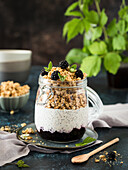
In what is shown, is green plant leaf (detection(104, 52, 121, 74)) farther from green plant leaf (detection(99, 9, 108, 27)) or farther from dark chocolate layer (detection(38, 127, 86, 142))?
dark chocolate layer (detection(38, 127, 86, 142))

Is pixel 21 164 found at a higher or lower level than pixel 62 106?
lower

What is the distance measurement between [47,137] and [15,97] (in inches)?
16.1

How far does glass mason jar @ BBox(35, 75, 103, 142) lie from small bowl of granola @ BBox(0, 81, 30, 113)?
374 mm

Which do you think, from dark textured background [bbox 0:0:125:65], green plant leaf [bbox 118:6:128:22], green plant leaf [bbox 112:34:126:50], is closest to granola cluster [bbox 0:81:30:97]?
green plant leaf [bbox 112:34:126:50]

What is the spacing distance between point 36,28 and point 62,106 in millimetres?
2170

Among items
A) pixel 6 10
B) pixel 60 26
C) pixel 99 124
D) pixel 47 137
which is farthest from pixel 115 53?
pixel 6 10

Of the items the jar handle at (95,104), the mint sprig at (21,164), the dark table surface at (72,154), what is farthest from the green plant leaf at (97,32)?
the mint sprig at (21,164)

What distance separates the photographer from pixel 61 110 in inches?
35.8

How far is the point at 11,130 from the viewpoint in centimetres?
112

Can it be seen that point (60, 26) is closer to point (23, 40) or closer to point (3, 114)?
point (23, 40)

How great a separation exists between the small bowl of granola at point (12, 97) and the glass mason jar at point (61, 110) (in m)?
0.37

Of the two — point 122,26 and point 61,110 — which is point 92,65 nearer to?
point 122,26

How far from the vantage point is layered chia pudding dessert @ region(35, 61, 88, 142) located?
0.92 metres

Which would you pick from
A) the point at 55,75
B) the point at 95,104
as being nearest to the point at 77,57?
the point at 95,104
